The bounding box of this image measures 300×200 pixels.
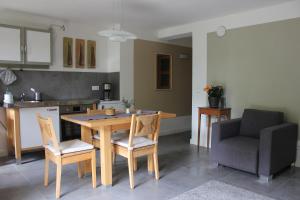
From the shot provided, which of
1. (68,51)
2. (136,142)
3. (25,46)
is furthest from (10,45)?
(136,142)

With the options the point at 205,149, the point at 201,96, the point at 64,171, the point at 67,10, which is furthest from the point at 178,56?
the point at 64,171

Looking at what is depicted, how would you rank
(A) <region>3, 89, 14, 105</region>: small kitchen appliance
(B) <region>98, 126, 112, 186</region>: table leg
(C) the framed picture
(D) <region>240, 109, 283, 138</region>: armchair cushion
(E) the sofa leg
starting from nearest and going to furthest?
(B) <region>98, 126, 112, 186</region>: table leg < (E) the sofa leg < (D) <region>240, 109, 283, 138</region>: armchair cushion < (A) <region>3, 89, 14, 105</region>: small kitchen appliance < (C) the framed picture

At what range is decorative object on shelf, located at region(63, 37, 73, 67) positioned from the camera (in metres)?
4.66

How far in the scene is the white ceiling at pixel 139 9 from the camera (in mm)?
3635

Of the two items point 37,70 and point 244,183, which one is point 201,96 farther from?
point 37,70

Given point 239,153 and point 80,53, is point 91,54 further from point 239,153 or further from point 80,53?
point 239,153

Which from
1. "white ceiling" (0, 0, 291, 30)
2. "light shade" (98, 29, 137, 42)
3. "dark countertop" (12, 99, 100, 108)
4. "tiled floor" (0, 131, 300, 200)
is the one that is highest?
"white ceiling" (0, 0, 291, 30)

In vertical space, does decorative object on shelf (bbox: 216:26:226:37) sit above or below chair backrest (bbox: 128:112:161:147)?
above

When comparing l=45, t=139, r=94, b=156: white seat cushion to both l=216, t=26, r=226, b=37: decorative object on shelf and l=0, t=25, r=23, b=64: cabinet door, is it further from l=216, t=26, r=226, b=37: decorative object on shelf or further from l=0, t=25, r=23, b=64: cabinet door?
l=216, t=26, r=226, b=37: decorative object on shelf

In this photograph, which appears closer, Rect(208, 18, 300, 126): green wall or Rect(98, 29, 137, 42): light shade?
Rect(98, 29, 137, 42): light shade

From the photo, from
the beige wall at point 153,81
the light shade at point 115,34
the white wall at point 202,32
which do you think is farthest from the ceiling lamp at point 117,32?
the white wall at point 202,32

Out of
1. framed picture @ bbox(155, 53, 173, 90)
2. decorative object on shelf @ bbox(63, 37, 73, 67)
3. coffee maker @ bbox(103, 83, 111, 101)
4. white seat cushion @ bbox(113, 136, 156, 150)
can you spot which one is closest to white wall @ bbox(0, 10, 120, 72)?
decorative object on shelf @ bbox(63, 37, 73, 67)

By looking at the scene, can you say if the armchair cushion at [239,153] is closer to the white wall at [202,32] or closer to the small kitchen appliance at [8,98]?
the white wall at [202,32]

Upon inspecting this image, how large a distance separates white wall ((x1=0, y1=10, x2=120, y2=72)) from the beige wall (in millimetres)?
493
